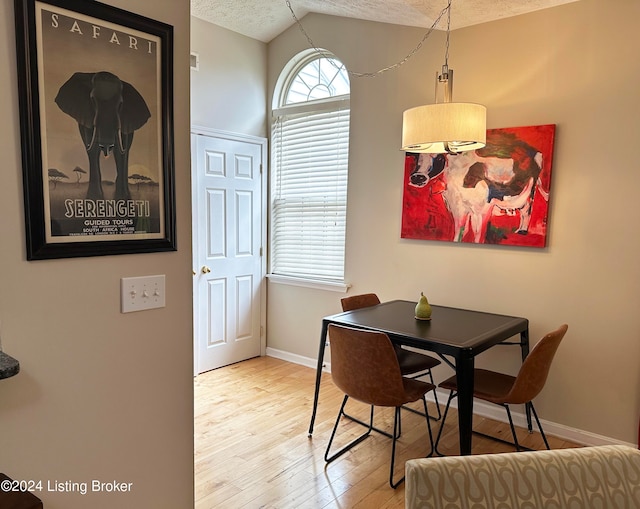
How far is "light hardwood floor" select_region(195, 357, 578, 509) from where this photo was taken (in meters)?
2.28

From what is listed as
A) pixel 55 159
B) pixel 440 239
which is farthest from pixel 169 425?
pixel 440 239

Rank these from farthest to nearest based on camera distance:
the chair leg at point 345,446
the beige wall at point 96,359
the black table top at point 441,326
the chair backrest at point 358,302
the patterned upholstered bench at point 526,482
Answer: the chair backrest at point 358,302 < the chair leg at point 345,446 < the black table top at point 441,326 < the beige wall at point 96,359 < the patterned upholstered bench at point 526,482

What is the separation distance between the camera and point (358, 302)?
126 inches

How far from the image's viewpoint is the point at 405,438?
290 cm

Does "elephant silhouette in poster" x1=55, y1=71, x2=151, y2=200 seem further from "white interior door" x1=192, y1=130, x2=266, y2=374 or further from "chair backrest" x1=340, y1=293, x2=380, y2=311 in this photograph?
"white interior door" x1=192, y1=130, x2=266, y2=374

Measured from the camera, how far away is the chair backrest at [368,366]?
7.60 feet

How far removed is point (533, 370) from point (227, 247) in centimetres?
263

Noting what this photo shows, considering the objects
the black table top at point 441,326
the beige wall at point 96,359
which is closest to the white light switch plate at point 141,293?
the beige wall at point 96,359

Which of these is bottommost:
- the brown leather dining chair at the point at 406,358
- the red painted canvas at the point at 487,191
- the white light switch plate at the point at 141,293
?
the brown leather dining chair at the point at 406,358

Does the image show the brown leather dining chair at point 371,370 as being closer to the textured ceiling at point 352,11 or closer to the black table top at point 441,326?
the black table top at point 441,326

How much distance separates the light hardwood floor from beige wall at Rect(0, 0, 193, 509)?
2.04 ft

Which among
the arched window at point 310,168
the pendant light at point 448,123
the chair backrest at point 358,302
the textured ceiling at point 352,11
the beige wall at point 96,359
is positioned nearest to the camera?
the beige wall at point 96,359

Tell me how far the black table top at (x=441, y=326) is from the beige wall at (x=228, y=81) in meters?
2.06

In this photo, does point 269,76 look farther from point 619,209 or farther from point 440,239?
point 619,209
